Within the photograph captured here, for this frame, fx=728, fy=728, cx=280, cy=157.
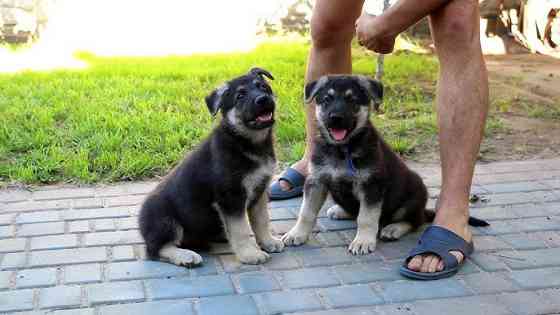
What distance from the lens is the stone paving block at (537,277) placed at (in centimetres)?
358

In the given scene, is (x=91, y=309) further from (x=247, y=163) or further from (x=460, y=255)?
(x=460, y=255)

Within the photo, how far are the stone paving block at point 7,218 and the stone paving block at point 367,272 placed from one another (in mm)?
2136

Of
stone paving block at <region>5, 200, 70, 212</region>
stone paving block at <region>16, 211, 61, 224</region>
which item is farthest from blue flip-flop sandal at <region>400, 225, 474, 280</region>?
stone paving block at <region>5, 200, 70, 212</region>

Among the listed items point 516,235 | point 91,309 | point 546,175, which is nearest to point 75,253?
point 91,309

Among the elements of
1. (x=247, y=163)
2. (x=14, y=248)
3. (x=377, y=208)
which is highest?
(x=247, y=163)

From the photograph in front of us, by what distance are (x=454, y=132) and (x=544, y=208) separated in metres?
1.04

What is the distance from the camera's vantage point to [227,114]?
4.07 metres

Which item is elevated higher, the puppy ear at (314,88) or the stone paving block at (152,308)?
the puppy ear at (314,88)

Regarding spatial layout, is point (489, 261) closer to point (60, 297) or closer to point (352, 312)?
point (352, 312)

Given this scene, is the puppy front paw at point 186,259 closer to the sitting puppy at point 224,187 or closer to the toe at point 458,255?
the sitting puppy at point 224,187

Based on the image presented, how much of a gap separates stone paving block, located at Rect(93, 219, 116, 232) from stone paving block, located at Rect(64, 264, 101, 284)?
56 centimetres

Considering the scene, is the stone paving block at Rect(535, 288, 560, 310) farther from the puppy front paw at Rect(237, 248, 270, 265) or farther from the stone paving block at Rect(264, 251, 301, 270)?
the puppy front paw at Rect(237, 248, 270, 265)

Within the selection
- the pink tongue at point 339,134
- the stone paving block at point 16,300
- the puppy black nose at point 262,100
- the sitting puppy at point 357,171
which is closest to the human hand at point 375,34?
the sitting puppy at point 357,171

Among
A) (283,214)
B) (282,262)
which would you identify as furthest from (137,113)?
(282,262)
